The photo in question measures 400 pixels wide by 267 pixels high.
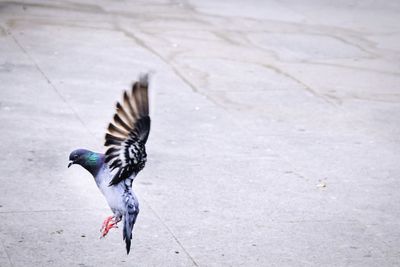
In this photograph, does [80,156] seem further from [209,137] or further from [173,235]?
[209,137]

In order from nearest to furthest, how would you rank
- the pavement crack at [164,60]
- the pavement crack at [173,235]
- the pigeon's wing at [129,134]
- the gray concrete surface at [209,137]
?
the pigeon's wing at [129,134], the pavement crack at [173,235], the gray concrete surface at [209,137], the pavement crack at [164,60]

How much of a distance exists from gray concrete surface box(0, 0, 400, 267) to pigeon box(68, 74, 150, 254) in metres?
0.76

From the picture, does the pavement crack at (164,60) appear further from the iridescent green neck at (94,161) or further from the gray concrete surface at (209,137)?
the iridescent green neck at (94,161)

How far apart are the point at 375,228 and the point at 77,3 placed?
1072cm

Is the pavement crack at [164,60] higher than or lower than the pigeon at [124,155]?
lower

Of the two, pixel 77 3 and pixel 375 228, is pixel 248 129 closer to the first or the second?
pixel 375 228

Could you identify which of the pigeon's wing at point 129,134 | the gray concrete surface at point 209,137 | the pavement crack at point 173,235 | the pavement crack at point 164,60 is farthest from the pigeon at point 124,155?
the pavement crack at point 164,60

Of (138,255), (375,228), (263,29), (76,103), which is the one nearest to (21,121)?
(76,103)

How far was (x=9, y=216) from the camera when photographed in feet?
20.7

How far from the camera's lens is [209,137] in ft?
28.8

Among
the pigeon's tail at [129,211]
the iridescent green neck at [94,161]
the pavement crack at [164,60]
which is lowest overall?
the pavement crack at [164,60]

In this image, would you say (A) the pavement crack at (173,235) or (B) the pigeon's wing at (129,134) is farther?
(A) the pavement crack at (173,235)

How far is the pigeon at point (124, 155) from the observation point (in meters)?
4.74

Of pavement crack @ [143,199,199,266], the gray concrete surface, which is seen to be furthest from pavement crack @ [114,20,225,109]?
pavement crack @ [143,199,199,266]
